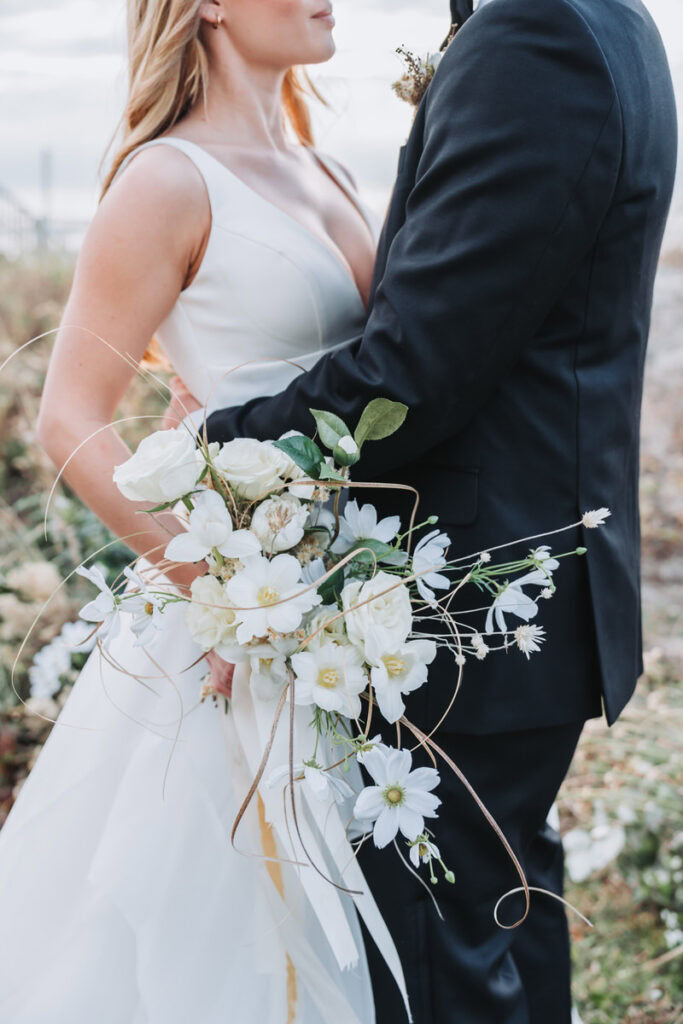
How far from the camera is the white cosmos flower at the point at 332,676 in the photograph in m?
1.14

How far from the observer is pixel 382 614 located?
114cm

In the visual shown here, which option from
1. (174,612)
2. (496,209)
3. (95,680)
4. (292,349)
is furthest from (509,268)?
(95,680)

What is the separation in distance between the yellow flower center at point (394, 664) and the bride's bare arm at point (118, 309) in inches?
19.5

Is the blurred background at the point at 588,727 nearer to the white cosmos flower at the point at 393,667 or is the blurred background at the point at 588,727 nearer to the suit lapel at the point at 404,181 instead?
the suit lapel at the point at 404,181

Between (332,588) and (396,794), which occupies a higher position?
(332,588)

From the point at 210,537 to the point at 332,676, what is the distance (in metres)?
0.23

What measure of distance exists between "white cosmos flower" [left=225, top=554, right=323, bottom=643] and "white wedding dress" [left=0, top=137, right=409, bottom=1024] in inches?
12.9

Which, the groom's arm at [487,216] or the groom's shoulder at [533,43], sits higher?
the groom's shoulder at [533,43]

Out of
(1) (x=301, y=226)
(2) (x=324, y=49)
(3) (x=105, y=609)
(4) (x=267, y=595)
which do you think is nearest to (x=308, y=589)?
(4) (x=267, y=595)

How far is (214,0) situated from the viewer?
5.65 ft

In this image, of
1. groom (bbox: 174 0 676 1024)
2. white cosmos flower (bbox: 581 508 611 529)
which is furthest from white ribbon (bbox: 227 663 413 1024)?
white cosmos flower (bbox: 581 508 611 529)

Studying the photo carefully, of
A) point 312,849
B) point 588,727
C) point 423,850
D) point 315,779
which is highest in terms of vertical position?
point 315,779

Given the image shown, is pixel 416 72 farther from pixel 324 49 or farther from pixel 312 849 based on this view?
pixel 312 849

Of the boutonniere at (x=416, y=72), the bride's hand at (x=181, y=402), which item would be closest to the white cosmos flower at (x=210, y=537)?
the bride's hand at (x=181, y=402)
